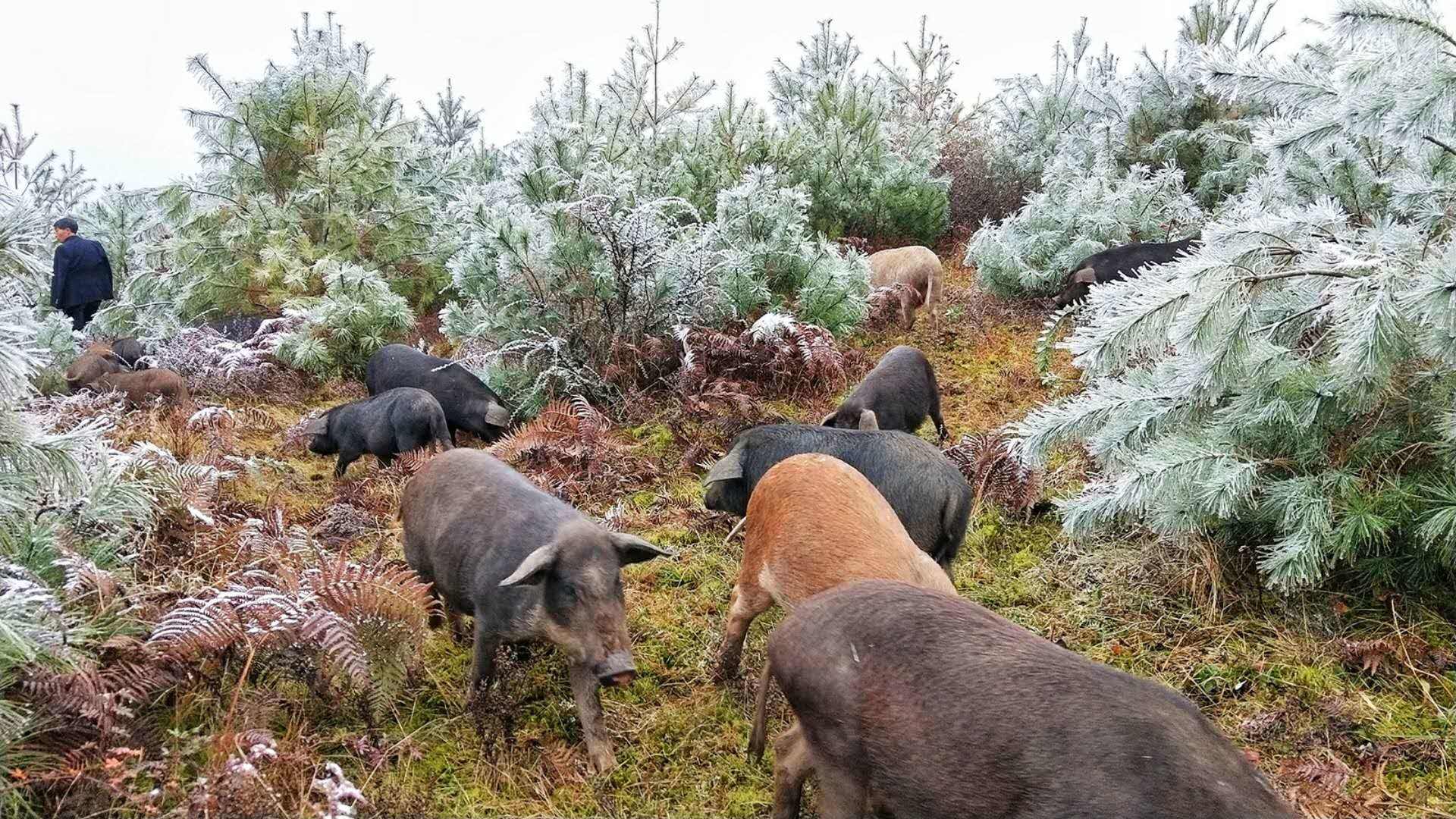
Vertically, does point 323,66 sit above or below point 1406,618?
above

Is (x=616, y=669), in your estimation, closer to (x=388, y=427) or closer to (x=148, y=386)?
(x=388, y=427)

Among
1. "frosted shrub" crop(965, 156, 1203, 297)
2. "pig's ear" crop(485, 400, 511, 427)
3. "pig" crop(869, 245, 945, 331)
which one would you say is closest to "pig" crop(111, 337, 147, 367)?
"pig's ear" crop(485, 400, 511, 427)

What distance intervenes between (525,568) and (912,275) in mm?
8761

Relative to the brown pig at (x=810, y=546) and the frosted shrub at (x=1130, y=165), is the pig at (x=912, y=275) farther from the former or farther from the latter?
the brown pig at (x=810, y=546)

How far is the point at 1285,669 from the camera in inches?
169

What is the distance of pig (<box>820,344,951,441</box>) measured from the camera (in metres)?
7.10

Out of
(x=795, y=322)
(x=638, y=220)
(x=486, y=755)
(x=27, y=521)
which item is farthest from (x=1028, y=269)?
(x=27, y=521)

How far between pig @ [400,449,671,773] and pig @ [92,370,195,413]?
621 cm

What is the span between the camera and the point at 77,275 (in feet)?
41.8

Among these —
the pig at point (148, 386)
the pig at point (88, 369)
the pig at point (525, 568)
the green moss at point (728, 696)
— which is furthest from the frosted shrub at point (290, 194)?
the pig at point (525, 568)

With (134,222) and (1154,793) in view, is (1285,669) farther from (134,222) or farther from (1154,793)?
(134,222)

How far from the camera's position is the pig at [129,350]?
1163 centimetres

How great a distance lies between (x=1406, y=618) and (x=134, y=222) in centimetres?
1964

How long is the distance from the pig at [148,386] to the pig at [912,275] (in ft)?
25.9
